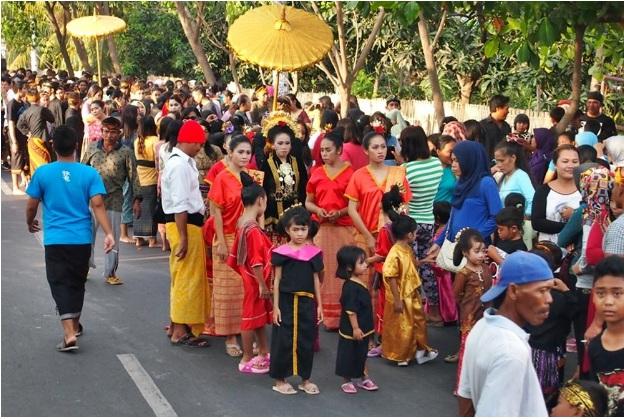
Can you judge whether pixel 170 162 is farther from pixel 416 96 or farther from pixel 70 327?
pixel 416 96

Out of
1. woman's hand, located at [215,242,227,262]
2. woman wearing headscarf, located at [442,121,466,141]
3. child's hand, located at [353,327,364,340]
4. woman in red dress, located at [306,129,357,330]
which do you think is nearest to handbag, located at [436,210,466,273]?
child's hand, located at [353,327,364,340]

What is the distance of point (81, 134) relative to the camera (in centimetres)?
1766

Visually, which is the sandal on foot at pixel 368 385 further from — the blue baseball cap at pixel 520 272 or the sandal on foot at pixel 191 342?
the blue baseball cap at pixel 520 272

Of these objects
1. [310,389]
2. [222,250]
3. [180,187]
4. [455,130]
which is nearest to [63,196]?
[180,187]

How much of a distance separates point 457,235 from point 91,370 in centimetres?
304

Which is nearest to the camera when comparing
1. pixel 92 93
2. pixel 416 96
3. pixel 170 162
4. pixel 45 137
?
pixel 170 162

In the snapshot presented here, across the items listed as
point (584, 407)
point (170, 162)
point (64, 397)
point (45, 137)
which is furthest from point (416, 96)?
point (584, 407)

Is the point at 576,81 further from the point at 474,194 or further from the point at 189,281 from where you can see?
the point at 189,281

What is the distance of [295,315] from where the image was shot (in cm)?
776

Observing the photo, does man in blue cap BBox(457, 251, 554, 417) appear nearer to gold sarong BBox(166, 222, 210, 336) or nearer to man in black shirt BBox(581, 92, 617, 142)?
gold sarong BBox(166, 222, 210, 336)

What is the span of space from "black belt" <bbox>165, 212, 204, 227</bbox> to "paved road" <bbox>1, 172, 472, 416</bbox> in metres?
1.05

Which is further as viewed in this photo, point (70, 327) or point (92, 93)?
point (92, 93)

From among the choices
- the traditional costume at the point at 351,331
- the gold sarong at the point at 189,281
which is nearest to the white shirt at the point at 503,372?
the traditional costume at the point at 351,331

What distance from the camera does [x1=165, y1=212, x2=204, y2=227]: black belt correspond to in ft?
29.5
